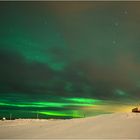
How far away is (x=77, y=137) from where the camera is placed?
857cm

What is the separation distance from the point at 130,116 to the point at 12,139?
4943mm

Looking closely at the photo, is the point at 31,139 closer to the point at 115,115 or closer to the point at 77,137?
the point at 77,137

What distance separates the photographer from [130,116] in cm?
1109

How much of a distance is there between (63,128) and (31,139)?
5.96 feet

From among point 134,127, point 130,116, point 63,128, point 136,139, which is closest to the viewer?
point 136,139

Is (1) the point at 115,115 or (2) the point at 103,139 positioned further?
Result: (1) the point at 115,115

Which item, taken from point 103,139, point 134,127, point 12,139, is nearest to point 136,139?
point 103,139

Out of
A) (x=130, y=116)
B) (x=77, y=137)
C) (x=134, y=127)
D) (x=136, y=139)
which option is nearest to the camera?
(x=136, y=139)

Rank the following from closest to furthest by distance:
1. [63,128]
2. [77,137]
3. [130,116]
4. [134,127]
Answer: [77,137], [134,127], [63,128], [130,116]

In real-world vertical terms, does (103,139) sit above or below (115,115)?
below

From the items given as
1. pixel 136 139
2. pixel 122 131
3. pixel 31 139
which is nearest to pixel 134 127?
pixel 122 131

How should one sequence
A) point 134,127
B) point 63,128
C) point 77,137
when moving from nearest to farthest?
point 77,137 → point 134,127 → point 63,128

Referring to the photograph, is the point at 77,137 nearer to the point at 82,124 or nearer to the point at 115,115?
the point at 82,124

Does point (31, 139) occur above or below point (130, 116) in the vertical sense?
below
